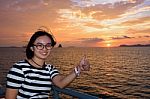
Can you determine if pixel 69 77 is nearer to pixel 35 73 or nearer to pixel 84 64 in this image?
pixel 84 64

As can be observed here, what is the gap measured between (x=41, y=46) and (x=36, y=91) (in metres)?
0.69

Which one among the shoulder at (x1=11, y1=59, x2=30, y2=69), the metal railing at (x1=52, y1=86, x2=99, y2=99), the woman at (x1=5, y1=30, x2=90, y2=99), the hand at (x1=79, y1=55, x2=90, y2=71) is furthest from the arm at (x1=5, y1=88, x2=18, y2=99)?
the hand at (x1=79, y1=55, x2=90, y2=71)

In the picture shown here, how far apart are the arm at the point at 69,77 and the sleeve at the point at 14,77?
694mm

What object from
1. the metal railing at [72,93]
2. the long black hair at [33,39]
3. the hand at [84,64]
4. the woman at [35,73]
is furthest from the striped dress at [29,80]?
the hand at [84,64]

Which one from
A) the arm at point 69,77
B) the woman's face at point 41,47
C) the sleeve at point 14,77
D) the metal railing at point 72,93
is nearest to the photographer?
the sleeve at point 14,77

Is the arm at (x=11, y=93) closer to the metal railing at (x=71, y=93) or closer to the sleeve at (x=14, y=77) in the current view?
the sleeve at (x=14, y=77)

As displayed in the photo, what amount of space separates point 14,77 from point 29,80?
0.78ft

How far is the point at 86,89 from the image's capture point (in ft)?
A: 117

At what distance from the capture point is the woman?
340 centimetres

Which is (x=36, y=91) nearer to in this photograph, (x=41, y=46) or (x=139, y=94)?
(x=41, y=46)

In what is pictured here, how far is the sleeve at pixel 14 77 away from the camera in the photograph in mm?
3371

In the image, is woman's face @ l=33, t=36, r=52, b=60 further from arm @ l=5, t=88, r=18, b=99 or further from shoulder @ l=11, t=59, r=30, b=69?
arm @ l=5, t=88, r=18, b=99

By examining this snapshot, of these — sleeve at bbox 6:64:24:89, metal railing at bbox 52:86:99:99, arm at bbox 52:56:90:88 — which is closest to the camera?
sleeve at bbox 6:64:24:89

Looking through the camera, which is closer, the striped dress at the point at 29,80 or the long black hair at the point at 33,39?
the striped dress at the point at 29,80
